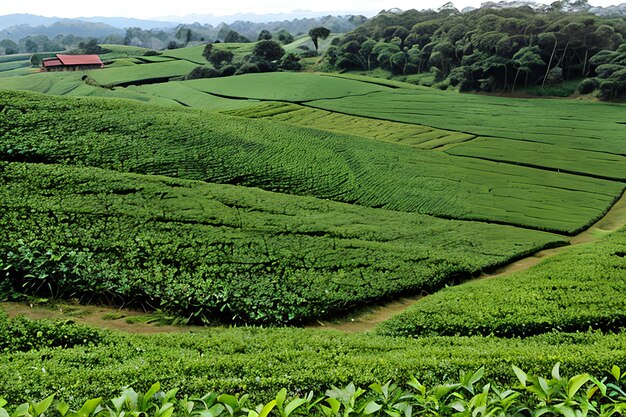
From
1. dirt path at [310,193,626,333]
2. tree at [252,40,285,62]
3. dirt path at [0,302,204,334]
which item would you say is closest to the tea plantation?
dirt path at [310,193,626,333]

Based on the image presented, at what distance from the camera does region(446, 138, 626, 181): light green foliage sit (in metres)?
23.5

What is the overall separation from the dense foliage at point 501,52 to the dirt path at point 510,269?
24291mm

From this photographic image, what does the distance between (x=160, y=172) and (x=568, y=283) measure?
12258 millimetres

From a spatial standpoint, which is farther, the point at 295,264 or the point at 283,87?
the point at 283,87

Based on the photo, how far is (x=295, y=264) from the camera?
1285 cm

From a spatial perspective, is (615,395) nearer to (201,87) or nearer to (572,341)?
(572,341)

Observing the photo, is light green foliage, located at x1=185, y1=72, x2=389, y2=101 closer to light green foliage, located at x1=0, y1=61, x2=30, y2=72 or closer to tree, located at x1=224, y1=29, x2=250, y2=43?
light green foliage, located at x1=0, y1=61, x2=30, y2=72

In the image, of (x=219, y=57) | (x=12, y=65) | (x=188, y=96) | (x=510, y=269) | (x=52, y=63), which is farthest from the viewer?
(x=219, y=57)

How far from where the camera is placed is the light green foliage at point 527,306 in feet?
33.3

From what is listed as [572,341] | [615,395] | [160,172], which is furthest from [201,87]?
[615,395]

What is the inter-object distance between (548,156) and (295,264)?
17.3m

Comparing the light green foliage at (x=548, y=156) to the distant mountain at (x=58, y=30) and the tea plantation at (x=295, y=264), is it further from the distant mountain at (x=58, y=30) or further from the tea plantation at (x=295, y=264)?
the distant mountain at (x=58, y=30)

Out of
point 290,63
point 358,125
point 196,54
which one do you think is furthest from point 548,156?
point 196,54

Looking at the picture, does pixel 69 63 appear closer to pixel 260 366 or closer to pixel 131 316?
pixel 131 316
